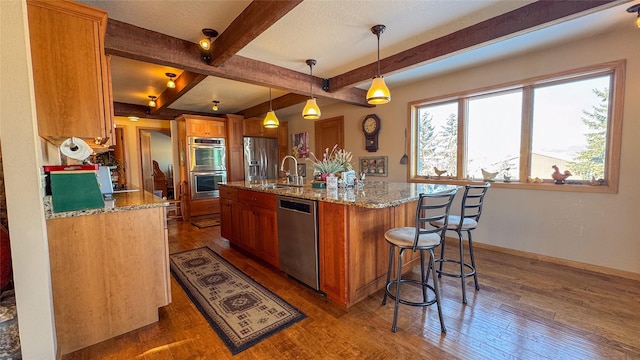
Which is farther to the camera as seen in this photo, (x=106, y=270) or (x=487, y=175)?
(x=487, y=175)

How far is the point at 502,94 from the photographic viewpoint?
129 inches

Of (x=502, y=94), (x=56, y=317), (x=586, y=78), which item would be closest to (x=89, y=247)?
(x=56, y=317)

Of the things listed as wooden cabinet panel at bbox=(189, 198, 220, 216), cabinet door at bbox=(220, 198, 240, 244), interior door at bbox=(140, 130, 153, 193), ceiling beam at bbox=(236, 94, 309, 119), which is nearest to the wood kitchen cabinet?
ceiling beam at bbox=(236, 94, 309, 119)

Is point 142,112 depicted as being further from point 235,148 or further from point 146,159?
point 235,148

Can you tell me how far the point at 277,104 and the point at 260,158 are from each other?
1569 mm

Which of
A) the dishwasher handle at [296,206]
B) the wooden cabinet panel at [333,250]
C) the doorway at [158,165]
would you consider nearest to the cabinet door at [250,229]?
the dishwasher handle at [296,206]

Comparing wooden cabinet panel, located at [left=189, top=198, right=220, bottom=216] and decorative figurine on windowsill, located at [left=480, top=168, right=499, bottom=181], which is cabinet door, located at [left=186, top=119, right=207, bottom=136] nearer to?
wooden cabinet panel, located at [left=189, top=198, right=220, bottom=216]

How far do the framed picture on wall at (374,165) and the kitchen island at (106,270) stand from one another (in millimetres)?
3458

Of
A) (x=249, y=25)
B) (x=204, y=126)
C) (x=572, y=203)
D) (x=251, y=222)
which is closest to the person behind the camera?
(x=249, y=25)

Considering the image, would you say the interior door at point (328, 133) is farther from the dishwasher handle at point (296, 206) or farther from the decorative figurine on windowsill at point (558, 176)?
the decorative figurine on windowsill at point (558, 176)

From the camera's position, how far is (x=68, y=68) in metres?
1.61

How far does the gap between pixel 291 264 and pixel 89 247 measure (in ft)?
4.99

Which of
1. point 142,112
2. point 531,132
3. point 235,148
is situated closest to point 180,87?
point 235,148

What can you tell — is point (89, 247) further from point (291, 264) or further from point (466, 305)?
point (466, 305)
